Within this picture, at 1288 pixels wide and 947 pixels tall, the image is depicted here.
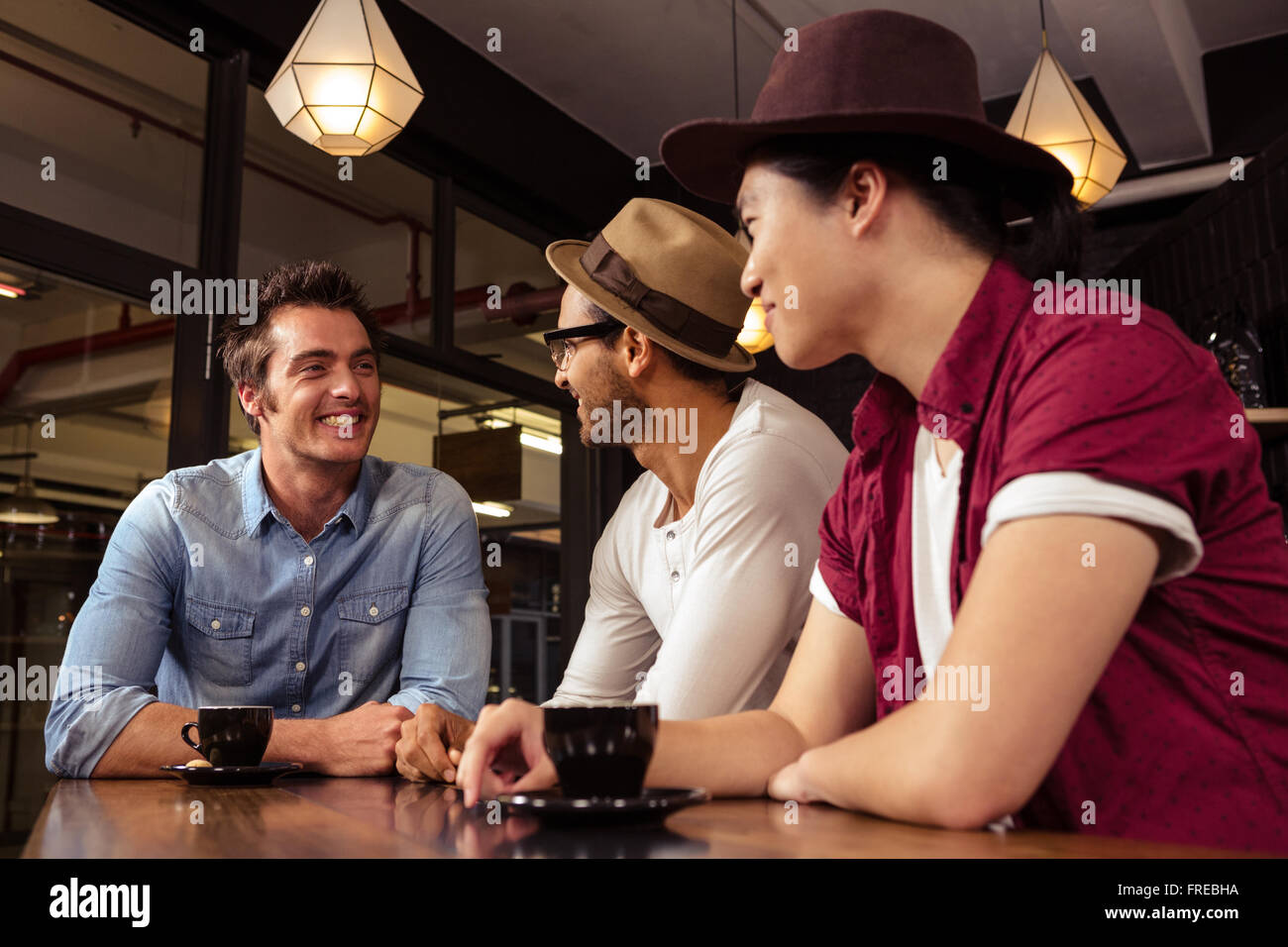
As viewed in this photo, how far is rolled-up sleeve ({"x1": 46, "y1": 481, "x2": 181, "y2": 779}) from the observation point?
1499mm

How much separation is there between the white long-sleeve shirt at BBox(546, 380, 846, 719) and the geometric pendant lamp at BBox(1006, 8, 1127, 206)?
71.9 inches

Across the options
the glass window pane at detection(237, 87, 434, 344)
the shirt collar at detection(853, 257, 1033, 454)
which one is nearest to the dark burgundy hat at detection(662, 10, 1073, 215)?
the shirt collar at detection(853, 257, 1033, 454)

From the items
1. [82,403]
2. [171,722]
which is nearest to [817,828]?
[171,722]

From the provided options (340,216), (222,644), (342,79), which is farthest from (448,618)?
(340,216)

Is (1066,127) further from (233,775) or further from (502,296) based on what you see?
(233,775)

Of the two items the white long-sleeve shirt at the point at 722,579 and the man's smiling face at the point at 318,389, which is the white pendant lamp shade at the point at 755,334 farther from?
the white long-sleeve shirt at the point at 722,579

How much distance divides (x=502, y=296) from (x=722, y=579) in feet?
11.9

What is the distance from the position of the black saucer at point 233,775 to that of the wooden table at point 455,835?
11 cm

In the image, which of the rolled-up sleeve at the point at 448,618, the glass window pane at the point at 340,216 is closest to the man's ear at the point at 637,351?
the rolled-up sleeve at the point at 448,618

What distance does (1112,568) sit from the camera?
2.63 ft

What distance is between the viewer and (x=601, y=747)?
803 millimetres

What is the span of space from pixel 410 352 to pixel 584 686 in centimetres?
273

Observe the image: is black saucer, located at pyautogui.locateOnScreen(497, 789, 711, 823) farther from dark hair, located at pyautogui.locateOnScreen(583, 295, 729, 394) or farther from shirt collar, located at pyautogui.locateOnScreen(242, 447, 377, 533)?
shirt collar, located at pyautogui.locateOnScreen(242, 447, 377, 533)
